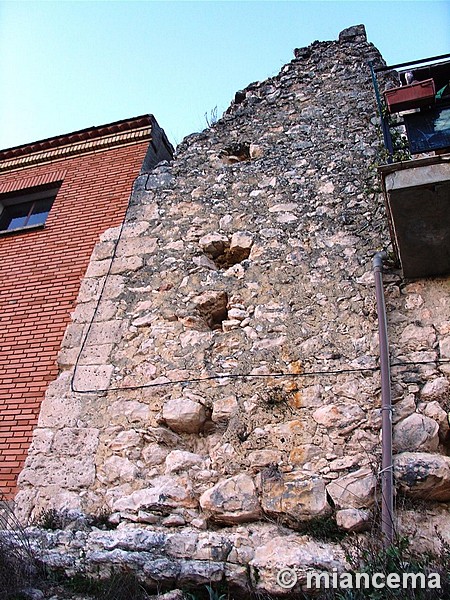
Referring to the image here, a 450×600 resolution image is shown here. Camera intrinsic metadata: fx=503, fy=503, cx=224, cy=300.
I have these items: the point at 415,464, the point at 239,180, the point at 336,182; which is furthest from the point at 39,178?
the point at 415,464

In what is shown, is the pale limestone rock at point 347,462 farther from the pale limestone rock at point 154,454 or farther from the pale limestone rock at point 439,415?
the pale limestone rock at point 154,454

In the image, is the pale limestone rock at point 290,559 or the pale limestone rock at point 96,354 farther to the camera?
the pale limestone rock at point 96,354

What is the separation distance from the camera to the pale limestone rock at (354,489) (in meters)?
2.97

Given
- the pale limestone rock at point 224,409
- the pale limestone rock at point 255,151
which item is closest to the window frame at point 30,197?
the pale limestone rock at point 255,151

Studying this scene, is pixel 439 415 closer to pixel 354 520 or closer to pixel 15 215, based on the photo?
pixel 354 520

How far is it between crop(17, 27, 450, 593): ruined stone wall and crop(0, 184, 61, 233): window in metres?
1.59

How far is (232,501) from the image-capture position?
318 centimetres

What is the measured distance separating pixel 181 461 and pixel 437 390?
178cm

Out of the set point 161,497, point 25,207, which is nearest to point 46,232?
point 25,207

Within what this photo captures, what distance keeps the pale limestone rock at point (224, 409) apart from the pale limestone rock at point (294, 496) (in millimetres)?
516

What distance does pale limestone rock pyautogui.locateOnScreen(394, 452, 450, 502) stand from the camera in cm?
296

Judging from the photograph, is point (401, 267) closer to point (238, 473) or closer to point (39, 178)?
point (238, 473)

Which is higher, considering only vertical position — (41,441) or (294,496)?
(41,441)

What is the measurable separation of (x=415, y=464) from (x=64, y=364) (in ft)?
9.43
